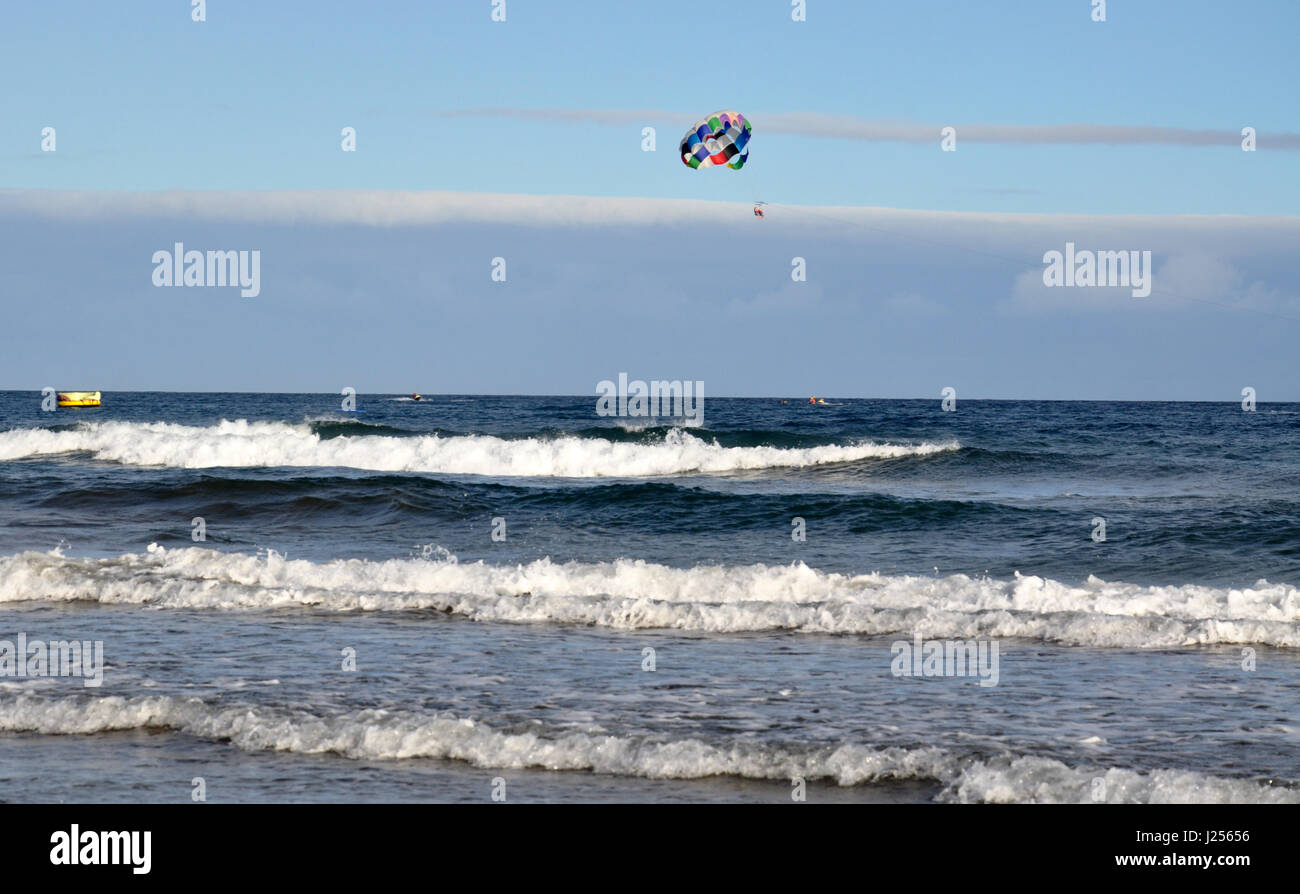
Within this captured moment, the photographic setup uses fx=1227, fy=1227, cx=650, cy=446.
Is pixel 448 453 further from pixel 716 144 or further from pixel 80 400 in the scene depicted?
pixel 80 400

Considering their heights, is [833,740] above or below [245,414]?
below

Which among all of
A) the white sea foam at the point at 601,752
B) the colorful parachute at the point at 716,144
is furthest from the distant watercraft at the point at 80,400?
the white sea foam at the point at 601,752

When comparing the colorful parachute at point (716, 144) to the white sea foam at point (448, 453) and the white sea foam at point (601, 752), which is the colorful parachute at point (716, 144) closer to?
the white sea foam at point (448, 453)

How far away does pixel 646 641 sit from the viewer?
12250 mm

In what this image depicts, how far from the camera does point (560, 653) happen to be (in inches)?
450

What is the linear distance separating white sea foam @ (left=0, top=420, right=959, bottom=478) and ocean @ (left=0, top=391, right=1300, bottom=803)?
17.7 feet

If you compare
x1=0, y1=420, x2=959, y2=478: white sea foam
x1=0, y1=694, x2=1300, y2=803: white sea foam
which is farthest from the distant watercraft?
x1=0, y1=694, x2=1300, y2=803: white sea foam

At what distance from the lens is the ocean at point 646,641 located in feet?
24.7

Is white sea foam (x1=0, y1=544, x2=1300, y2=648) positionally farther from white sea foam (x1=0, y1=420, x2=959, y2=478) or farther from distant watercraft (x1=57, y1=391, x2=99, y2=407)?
distant watercraft (x1=57, y1=391, x2=99, y2=407)

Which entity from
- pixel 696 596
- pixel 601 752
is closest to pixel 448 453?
pixel 696 596
